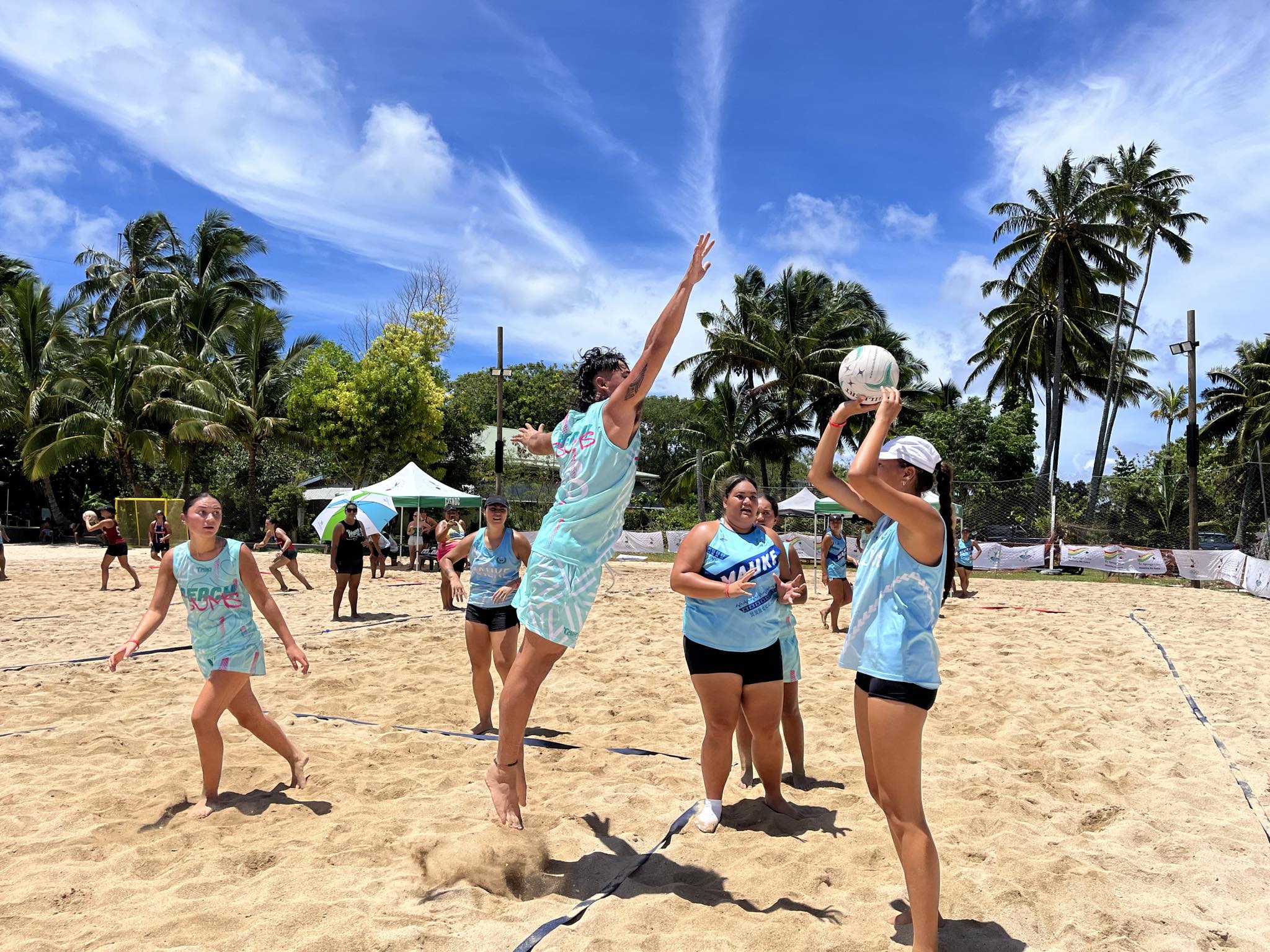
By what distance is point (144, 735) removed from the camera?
518 centimetres

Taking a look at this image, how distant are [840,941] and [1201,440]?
40.2 m

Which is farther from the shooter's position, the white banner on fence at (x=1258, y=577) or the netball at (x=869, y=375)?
the white banner on fence at (x=1258, y=577)

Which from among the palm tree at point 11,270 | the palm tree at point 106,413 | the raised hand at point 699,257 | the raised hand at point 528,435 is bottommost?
the raised hand at point 528,435

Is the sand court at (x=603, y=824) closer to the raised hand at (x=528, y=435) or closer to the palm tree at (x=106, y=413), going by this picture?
the raised hand at (x=528, y=435)

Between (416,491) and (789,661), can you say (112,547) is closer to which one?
(416,491)

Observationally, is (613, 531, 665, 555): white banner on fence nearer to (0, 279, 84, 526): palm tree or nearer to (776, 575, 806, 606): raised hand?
(0, 279, 84, 526): palm tree

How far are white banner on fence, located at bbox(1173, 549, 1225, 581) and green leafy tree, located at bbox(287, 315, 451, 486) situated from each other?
2148 centimetres

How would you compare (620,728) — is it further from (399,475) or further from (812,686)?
(399,475)

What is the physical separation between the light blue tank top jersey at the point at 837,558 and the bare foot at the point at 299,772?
748 cm

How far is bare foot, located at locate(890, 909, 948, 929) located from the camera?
2.89m

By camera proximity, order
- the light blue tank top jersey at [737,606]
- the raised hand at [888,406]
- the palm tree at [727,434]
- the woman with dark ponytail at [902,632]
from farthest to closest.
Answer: the palm tree at [727,434]
the light blue tank top jersey at [737,606]
the raised hand at [888,406]
the woman with dark ponytail at [902,632]

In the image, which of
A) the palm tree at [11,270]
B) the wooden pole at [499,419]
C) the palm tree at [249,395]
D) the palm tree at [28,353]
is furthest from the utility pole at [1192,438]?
the palm tree at [11,270]

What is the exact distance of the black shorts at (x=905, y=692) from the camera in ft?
8.38

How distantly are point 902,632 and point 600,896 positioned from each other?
1.48 m
